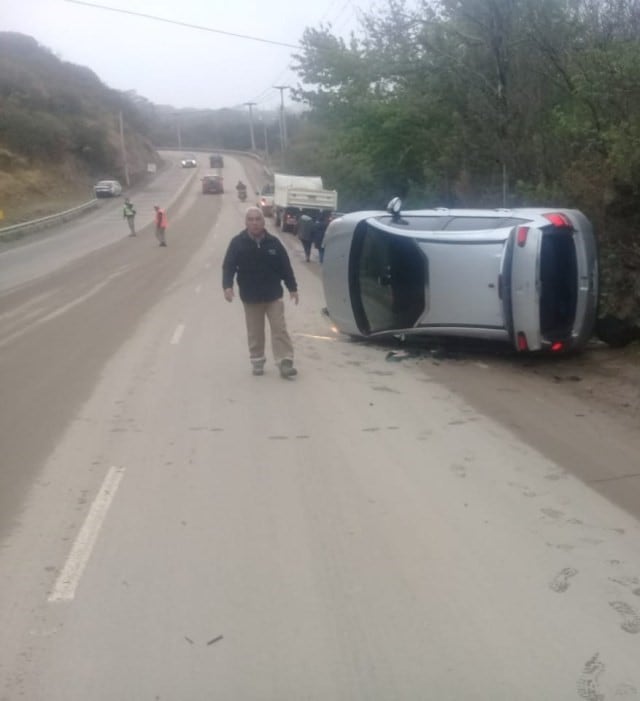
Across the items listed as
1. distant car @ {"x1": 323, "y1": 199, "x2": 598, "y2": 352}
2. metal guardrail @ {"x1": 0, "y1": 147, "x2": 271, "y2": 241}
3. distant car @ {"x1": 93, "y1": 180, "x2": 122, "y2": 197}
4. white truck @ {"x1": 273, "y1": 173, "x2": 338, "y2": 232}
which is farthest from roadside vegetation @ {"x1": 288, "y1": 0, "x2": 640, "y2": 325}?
distant car @ {"x1": 93, "y1": 180, "x2": 122, "y2": 197}

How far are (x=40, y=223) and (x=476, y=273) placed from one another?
43.6 metres

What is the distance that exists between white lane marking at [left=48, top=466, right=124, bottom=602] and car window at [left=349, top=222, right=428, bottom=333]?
5.57 meters

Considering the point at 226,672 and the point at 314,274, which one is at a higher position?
the point at 226,672

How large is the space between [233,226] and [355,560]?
140 feet

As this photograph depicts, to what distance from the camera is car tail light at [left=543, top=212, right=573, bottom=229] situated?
10531 millimetres

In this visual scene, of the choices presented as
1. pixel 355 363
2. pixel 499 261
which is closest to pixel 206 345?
pixel 355 363

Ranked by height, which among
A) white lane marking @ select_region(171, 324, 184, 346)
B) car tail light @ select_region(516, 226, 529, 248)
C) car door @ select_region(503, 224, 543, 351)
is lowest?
white lane marking @ select_region(171, 324, 184, 346)

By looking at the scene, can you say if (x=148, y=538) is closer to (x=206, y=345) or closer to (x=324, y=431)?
(x=324, y=431)

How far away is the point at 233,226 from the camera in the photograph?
4706cm

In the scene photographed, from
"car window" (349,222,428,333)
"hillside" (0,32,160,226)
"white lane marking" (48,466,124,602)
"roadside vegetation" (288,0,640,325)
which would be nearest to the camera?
"white lane marking" (48,466,124,602)

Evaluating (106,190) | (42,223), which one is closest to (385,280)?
(42,223)

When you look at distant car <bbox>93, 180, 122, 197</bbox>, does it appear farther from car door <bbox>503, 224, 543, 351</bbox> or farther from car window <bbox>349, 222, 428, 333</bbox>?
car door <bbox>503, 224, 543, 351</bbox>

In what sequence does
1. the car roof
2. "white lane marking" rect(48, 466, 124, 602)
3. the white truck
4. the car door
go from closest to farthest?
"white lane marking" rect(48, 466, 124, 602) < the car door < the car roof < the white truck

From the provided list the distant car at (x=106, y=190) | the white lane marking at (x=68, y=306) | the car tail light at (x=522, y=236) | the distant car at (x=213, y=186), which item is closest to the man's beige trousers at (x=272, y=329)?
the car tail light at (x=522, y=236)
